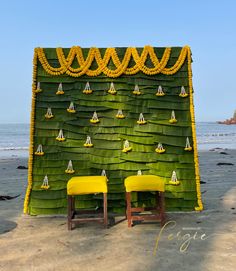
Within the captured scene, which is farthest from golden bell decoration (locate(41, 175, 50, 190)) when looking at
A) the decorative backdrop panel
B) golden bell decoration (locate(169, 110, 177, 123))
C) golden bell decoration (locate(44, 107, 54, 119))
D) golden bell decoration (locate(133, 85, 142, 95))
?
golden bell decoration (locate(169, 110, 177, 123))

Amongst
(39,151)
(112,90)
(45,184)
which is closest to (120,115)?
(112,90)

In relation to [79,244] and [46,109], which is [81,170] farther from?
[79,244]

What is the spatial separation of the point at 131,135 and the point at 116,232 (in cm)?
182

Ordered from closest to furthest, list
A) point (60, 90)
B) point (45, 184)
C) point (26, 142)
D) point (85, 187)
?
point (85, 187) → point (45, 184) → point (60, 90) → point (26, 142)

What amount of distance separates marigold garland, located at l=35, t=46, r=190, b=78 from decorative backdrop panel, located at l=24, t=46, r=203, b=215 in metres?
0.02

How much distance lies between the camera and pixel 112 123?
5.89 metres

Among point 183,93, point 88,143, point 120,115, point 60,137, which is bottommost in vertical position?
point 88,143

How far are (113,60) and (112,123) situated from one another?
111cm

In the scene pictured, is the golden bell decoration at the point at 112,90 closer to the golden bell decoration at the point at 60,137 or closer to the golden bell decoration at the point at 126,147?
the golden bell decoration at the point at 126,147

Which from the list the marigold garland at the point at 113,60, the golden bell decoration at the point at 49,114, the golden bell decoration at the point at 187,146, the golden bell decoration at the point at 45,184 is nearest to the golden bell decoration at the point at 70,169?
the golden bell decoration at the point at 45,184

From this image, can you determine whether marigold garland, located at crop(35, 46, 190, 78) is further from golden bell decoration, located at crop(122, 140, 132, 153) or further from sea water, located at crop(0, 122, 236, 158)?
sea water, located at crop(0, 122, 236, 158)

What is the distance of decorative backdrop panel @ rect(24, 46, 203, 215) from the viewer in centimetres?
583

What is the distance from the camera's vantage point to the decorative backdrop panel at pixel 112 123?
5.83 meters

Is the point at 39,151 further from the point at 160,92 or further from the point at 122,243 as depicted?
the point at 122,243
